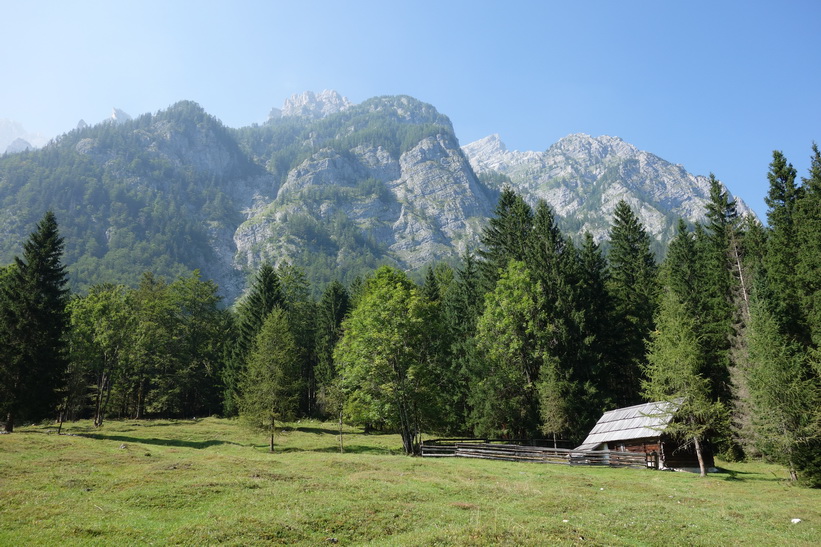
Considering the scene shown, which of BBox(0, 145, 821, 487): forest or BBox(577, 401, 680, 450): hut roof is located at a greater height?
BBox(0, 145, 821, 487): forest

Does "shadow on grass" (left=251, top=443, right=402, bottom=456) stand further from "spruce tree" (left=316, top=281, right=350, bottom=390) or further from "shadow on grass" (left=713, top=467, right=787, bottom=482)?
"shadow on grass" (left=713, top=467, right=787, bottom=482)

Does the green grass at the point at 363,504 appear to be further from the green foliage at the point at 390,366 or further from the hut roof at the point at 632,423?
the green foliage at the point at 390,366

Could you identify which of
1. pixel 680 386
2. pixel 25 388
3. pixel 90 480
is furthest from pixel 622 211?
pixel 25 388

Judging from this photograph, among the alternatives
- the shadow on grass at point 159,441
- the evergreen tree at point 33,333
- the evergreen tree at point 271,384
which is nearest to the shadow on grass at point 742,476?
the evergreen tree at point 271,384

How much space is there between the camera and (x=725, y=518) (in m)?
16.9

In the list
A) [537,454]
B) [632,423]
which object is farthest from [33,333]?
[632,423]

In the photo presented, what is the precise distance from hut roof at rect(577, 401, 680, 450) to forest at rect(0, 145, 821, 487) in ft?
4.11

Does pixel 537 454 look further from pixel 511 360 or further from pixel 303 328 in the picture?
pixel 303 328

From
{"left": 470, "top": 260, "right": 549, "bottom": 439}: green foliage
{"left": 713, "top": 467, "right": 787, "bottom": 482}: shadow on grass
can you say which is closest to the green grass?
{"left": 713, "top": 467, "right": 787, "bottom": 482}: shadow on grass

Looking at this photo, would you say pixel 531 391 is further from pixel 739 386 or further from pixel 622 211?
pixel 622 211

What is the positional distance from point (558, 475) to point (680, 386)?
40.7ft

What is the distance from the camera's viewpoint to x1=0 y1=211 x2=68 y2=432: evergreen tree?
38812 millimetres

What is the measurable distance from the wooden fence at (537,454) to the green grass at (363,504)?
4.32 meters

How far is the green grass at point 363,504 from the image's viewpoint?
12.1 meters
